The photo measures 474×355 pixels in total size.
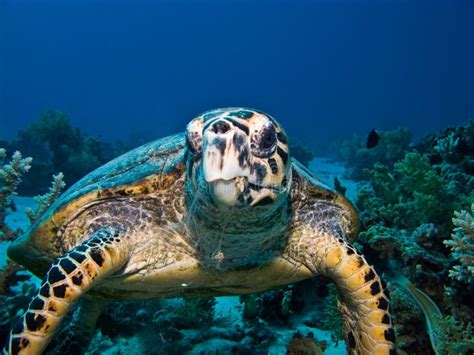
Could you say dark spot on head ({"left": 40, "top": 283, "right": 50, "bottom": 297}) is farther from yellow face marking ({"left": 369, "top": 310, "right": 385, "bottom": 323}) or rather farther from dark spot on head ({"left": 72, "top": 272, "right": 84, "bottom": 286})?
yellow face marking ({"left": 369, "top": 310, "right": 385, "bottom": 323})

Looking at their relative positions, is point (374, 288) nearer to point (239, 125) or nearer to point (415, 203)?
point (239, 125)

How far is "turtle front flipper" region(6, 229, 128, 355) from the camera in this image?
1935mm

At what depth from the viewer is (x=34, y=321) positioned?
1.94 m

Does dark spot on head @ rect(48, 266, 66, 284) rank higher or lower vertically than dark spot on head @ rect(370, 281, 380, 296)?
lower

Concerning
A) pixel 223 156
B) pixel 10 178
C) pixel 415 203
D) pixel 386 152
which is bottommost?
pixel 223 156

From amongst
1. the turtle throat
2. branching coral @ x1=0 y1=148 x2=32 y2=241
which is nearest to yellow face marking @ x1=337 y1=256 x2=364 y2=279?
the turtle throat

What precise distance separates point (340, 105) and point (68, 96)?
9110cm

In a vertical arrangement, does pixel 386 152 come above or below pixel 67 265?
above

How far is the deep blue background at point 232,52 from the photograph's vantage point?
396 ft

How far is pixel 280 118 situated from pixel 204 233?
80198mm

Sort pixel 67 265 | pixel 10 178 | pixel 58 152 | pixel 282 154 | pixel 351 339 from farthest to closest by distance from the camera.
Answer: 1. pixel 58 152
2. pixel 10 178
3. pixel 351 339
4. pixel 67 265
5. pixel 282 154

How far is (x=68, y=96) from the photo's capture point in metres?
121

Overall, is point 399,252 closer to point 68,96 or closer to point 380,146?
point 380,146

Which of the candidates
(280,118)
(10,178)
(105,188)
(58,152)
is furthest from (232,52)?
(105,188)
